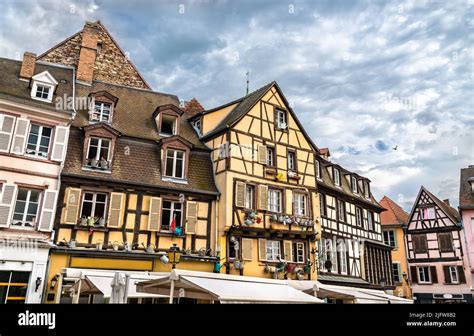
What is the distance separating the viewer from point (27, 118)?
47.4 feet

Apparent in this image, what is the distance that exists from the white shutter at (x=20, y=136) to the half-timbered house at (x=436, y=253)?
97.0 ft

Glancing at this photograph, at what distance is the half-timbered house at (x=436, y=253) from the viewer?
1184 inches

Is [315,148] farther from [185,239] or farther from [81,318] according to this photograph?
[81,318]

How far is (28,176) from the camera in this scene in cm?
1393

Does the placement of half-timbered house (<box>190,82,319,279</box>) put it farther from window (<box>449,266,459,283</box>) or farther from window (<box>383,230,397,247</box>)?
window (<box>449,266,459,283</box>)

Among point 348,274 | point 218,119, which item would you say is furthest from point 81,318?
point 348,274

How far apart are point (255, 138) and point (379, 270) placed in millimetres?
13959

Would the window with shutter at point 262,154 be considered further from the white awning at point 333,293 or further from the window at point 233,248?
the white awning at point 333,293

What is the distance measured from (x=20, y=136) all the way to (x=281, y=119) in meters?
11.9

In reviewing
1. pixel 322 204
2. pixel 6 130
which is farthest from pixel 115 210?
pixel 322 204

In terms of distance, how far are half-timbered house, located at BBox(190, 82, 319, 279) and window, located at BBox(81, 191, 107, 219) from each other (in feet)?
15.7

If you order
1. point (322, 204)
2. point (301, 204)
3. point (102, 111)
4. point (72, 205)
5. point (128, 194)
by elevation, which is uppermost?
point (102, 111)

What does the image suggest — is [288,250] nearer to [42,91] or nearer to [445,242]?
[42,91]

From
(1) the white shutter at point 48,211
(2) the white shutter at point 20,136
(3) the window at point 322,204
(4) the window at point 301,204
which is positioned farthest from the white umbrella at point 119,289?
(3) the window at point 322,204
